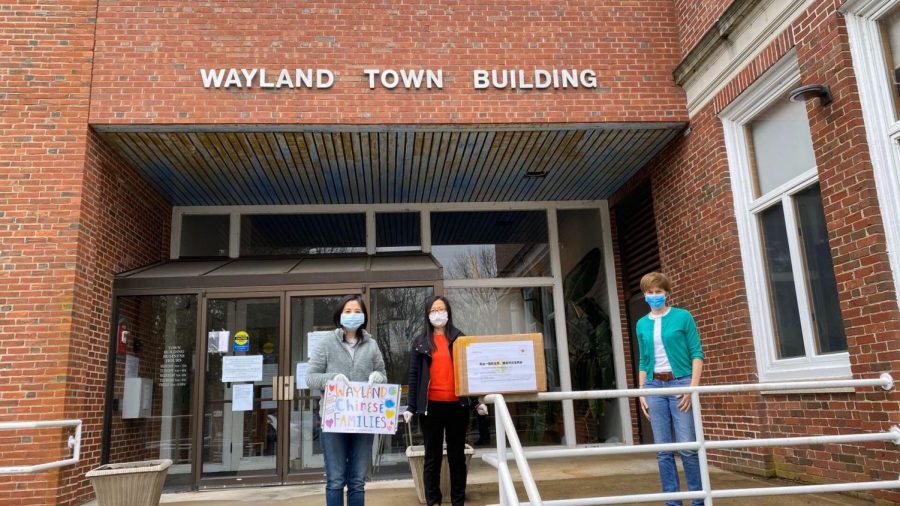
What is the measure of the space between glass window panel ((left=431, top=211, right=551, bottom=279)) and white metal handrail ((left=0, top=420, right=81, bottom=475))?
17.4 ft

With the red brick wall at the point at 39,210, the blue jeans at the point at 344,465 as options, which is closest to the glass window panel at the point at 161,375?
the red brick wall at the point at 39,210

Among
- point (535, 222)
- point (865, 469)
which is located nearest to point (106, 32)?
point (535, 222)

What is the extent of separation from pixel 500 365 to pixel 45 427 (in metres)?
4.57

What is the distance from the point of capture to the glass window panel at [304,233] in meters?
9.56

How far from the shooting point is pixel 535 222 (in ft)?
33.2

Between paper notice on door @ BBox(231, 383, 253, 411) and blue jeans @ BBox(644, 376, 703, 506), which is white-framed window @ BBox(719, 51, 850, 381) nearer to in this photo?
blue jeans @ BBox(644, 376, 703, 506)

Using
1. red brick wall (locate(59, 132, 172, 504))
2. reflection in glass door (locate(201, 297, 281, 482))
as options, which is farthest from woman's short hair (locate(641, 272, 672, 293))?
red brick wall (locate(59, 132, 172, 504))

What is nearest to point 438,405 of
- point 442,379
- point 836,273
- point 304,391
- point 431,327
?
point 442,379

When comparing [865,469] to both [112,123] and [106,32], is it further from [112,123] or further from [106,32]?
[106,32]

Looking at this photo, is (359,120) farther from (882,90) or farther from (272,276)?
(882,90)

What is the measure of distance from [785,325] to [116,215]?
7.24 meters

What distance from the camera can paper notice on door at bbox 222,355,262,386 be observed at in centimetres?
736

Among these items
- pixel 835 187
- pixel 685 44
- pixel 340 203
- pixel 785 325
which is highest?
pixel 685 44

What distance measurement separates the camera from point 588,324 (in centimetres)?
982
